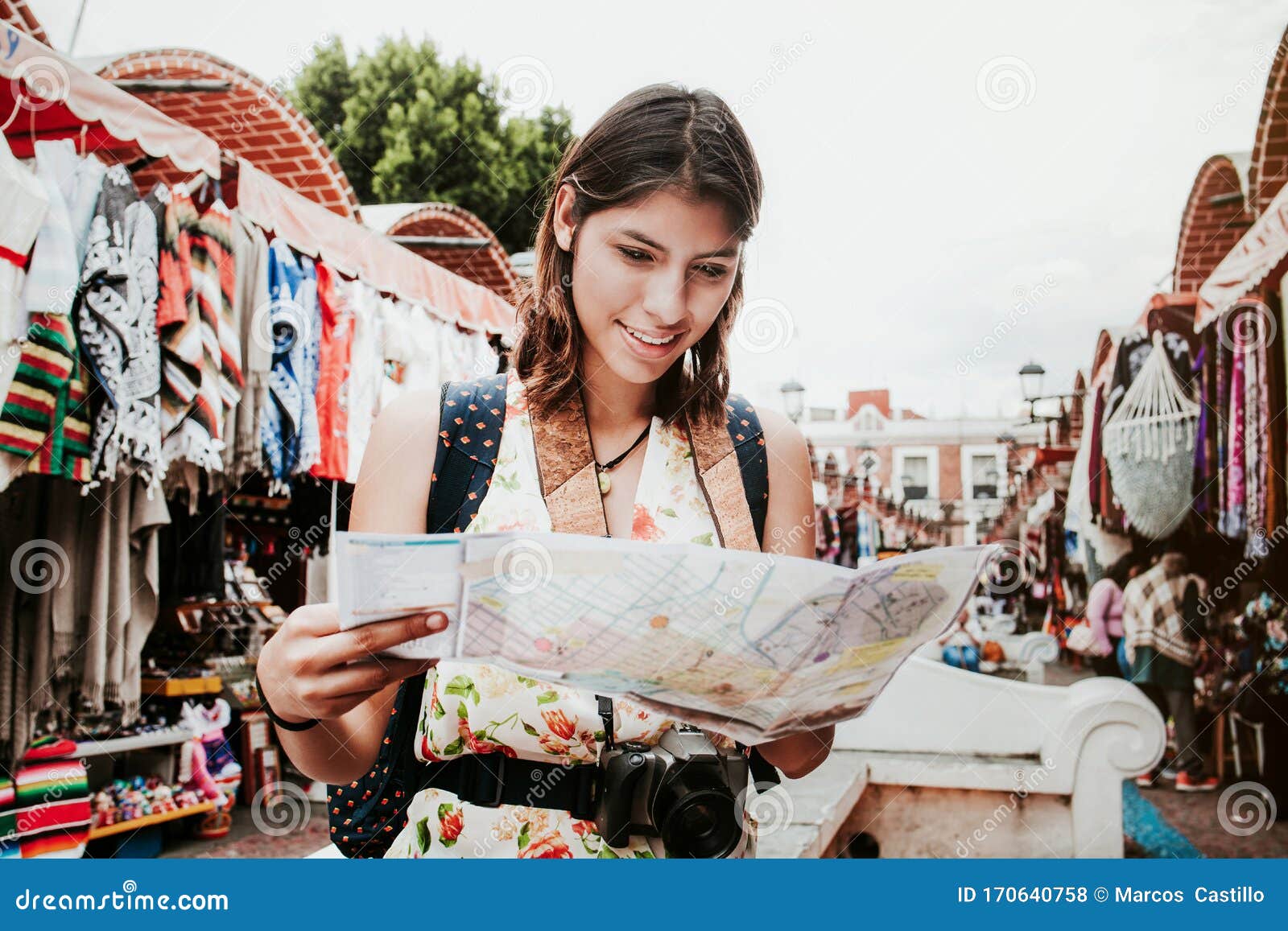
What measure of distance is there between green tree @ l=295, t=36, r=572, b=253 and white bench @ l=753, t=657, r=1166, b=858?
33.6 ft

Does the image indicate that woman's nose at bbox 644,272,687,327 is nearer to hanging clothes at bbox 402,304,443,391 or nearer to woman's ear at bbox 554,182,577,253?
woman's ear at bbox 554,182,577,253

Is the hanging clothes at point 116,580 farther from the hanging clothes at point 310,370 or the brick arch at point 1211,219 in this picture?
the brick arch at point 1211,219

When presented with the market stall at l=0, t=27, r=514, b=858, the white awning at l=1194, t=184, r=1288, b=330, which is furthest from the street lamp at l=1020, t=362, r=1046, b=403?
the market stall at l=0, t=27, r=514, b=858

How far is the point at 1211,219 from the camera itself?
4.13 meters

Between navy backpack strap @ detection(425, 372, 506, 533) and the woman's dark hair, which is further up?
the woman's dark hair

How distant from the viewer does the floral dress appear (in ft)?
3.28

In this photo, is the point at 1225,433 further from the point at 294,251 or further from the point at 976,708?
the point at 294,251

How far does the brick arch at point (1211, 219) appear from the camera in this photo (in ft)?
12.6

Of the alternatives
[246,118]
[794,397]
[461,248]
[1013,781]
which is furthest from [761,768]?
[794,397]

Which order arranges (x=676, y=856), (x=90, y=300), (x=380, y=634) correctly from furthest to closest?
1. (x=90, y=300)
2. (x=676, y=856)
3. (x=380, y=634)

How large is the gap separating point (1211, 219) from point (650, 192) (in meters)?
4.12

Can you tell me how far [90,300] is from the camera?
2.33 m
